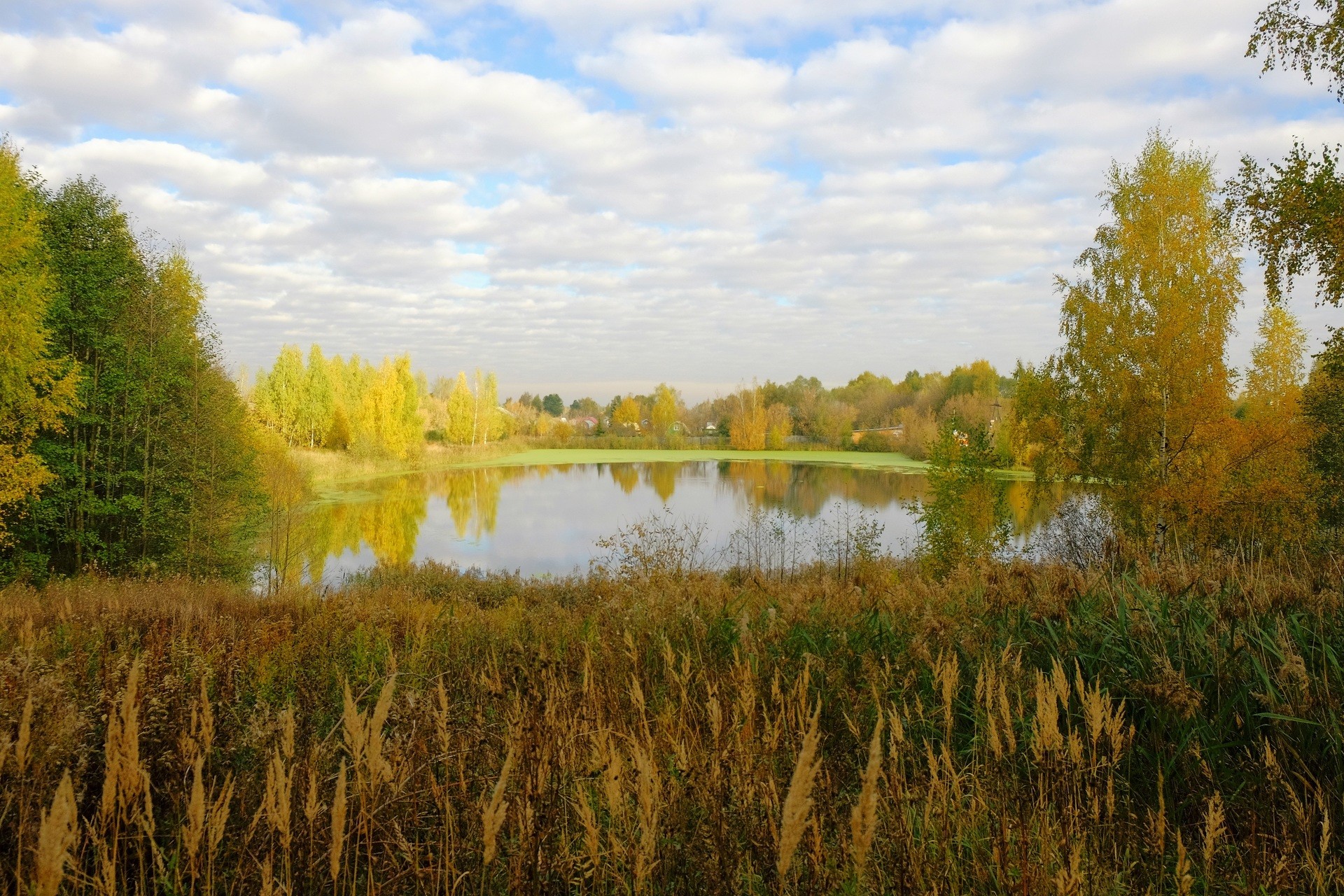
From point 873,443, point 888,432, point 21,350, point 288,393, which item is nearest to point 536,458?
point 288,393

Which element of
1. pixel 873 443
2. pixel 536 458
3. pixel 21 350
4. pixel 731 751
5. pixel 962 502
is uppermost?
pixel 21 350

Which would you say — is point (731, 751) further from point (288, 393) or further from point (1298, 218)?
point (288, 393)

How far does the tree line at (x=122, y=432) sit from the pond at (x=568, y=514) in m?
2.84

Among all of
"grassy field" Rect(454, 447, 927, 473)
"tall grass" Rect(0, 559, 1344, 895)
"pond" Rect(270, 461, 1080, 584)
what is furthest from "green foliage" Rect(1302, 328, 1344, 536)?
"grassy field" Rect(454, 447, 927, 473)

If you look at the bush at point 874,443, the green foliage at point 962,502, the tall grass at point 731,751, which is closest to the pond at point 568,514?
the green foliage at point 962,502

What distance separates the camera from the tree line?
18.2 m

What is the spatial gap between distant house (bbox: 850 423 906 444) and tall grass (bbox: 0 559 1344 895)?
74.5m

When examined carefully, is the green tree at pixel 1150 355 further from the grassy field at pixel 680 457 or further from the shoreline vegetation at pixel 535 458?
the grassy field at pixel 680 457

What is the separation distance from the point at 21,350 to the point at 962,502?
66.1ft

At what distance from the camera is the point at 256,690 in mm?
3814

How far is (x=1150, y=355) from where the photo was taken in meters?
15.6

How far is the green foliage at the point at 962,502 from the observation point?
52.7ft

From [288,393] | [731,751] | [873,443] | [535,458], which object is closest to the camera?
[731,751]

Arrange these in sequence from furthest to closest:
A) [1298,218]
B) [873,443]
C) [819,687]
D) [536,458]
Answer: [873,443], [536,458], [1298,218], [819,687]
